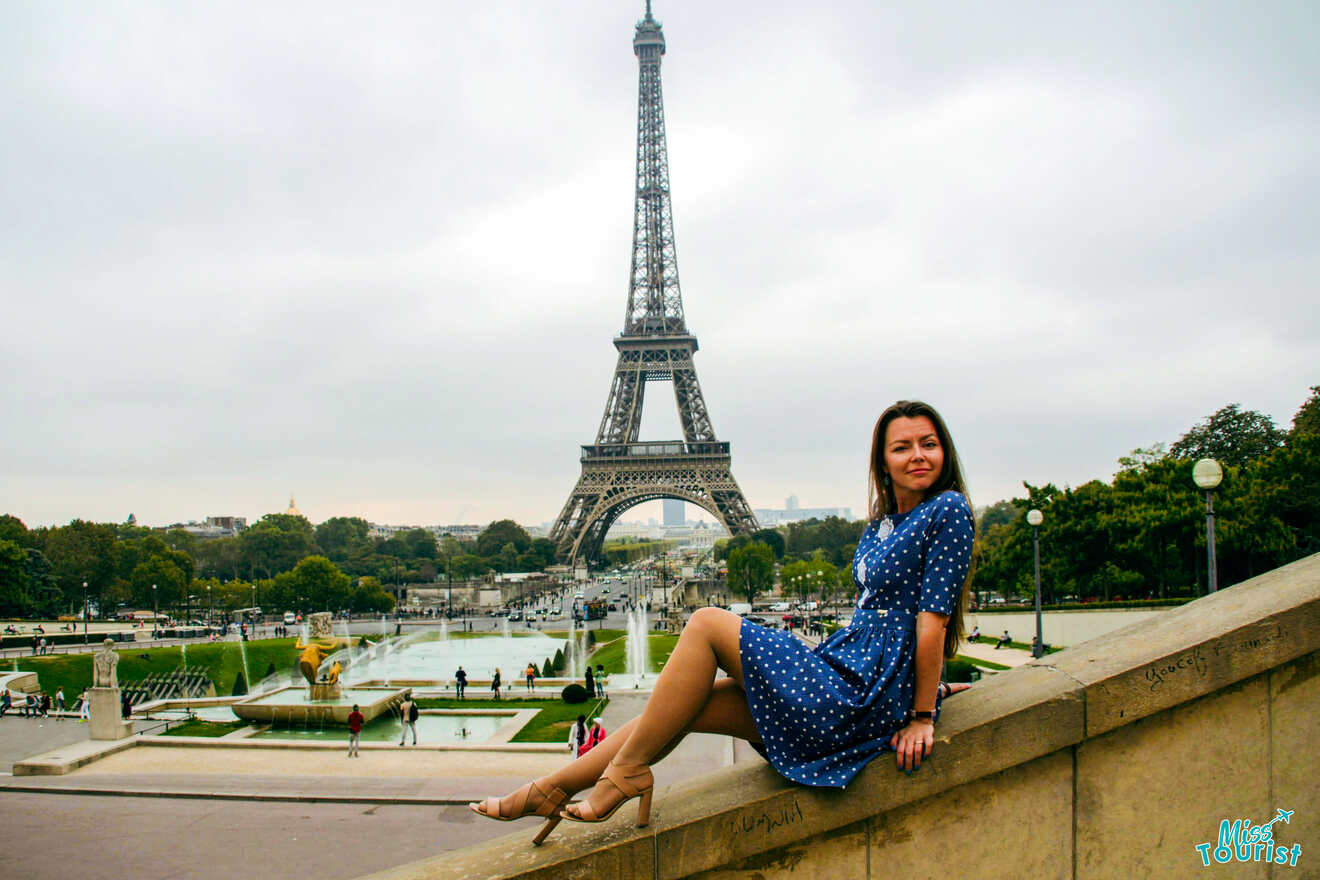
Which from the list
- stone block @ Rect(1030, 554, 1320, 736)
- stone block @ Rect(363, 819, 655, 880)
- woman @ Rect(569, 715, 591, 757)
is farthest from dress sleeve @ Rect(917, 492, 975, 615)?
woman @ Rect(569, 715, 591, 757)

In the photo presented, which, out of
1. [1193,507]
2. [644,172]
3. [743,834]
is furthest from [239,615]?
[743,834]

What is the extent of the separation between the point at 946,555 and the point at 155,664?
34.5 meters

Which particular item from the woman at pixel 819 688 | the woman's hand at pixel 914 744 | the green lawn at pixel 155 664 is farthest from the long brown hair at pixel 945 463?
the green lawn at pixel 155 664

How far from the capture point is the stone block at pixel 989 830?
307 centimetres

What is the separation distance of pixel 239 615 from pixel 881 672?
66756 millimetres

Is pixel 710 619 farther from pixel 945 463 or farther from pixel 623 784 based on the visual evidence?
pixel 945 463

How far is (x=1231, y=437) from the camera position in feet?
147

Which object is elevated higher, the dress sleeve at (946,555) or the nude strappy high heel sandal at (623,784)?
the dress sleeve at (946,555)

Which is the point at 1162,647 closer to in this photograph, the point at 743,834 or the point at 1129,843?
the point at 1129,843

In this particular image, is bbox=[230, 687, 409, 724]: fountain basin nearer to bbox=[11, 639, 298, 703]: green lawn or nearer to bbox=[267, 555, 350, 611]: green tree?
bbox=[11, 639, 298, 703]: green lawn

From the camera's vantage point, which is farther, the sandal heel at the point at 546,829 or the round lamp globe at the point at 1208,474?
the round lamp globe at the point at 1208,474

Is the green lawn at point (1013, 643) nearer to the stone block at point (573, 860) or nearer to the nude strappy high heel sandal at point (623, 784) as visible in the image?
the stone block at point (573, 860)

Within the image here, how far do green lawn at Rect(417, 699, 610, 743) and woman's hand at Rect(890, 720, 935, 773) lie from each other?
14.4m

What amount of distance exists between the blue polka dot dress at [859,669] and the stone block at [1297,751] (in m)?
1.20
